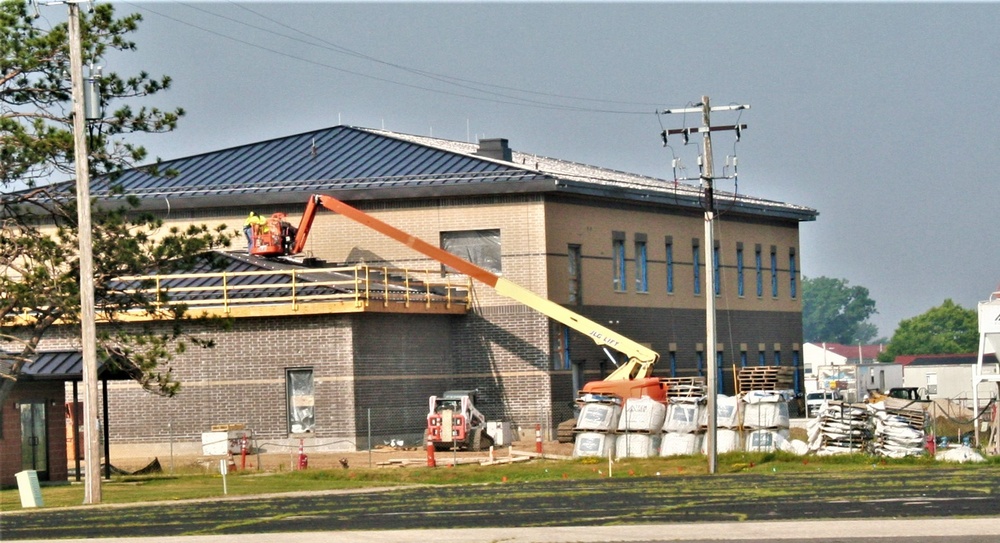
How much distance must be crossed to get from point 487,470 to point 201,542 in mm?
20982

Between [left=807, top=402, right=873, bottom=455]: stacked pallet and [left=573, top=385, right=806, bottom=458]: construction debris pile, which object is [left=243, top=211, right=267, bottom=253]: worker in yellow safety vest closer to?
[left=573, top=385, right=806, bottom=458]: construction debris pile

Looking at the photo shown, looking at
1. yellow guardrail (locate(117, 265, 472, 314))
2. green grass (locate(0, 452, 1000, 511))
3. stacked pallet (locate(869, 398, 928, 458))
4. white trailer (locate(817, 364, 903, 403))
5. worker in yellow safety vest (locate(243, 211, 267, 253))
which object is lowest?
white trailer (locate(817, 364, 903, 403))

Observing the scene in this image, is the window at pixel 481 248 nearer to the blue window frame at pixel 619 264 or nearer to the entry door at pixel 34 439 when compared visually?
the blue window frame at pixel 619 264

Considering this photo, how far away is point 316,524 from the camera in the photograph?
965 inches

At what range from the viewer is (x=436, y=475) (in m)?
41.5

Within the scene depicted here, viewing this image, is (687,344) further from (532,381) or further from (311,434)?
(311,434)

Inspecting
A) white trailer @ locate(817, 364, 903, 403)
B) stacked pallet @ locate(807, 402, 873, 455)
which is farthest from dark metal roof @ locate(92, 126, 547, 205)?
white trailer @ locate(817, 364, 903, 403)

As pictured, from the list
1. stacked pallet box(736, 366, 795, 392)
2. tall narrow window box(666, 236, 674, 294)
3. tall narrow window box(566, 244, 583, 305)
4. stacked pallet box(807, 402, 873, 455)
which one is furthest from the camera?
tall narrow window box(666, 236, 674, 294)

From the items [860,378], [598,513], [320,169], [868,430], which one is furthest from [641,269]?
[860,378]

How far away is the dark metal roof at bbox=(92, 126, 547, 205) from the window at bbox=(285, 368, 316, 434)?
899cm

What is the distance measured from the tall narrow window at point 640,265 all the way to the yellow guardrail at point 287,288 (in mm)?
9738

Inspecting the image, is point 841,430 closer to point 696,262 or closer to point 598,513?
point 598,513

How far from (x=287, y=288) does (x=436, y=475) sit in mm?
10295

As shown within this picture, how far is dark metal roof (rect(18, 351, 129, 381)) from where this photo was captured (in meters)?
41.8
